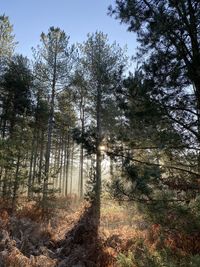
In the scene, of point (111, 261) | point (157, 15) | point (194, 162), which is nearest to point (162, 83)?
point (157, 15)

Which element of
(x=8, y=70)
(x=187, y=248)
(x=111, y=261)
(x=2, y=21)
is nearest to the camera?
(x=187, y=248)

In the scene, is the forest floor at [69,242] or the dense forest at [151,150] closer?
the dense forest at [151,150]

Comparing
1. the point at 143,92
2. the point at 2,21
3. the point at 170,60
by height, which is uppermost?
the point at 2,21

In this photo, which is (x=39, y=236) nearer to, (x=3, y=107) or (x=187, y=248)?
(x=187, y=248)

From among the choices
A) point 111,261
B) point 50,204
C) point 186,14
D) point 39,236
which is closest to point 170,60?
point 186,14

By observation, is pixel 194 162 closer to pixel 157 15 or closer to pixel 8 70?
pixel 157 15

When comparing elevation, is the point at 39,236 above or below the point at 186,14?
below

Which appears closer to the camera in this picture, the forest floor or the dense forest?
the dense forest

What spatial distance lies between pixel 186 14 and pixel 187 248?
5.34m

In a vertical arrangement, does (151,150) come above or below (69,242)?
above

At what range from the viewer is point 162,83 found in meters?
6.39

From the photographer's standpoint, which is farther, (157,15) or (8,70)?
(8,70)

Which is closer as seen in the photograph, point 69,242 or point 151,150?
point 151,150

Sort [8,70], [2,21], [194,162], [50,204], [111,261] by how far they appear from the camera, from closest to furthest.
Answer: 1. [194,162]
2. [111,261]
3. [50,204]
4. [2,21]
5. [8,70]
